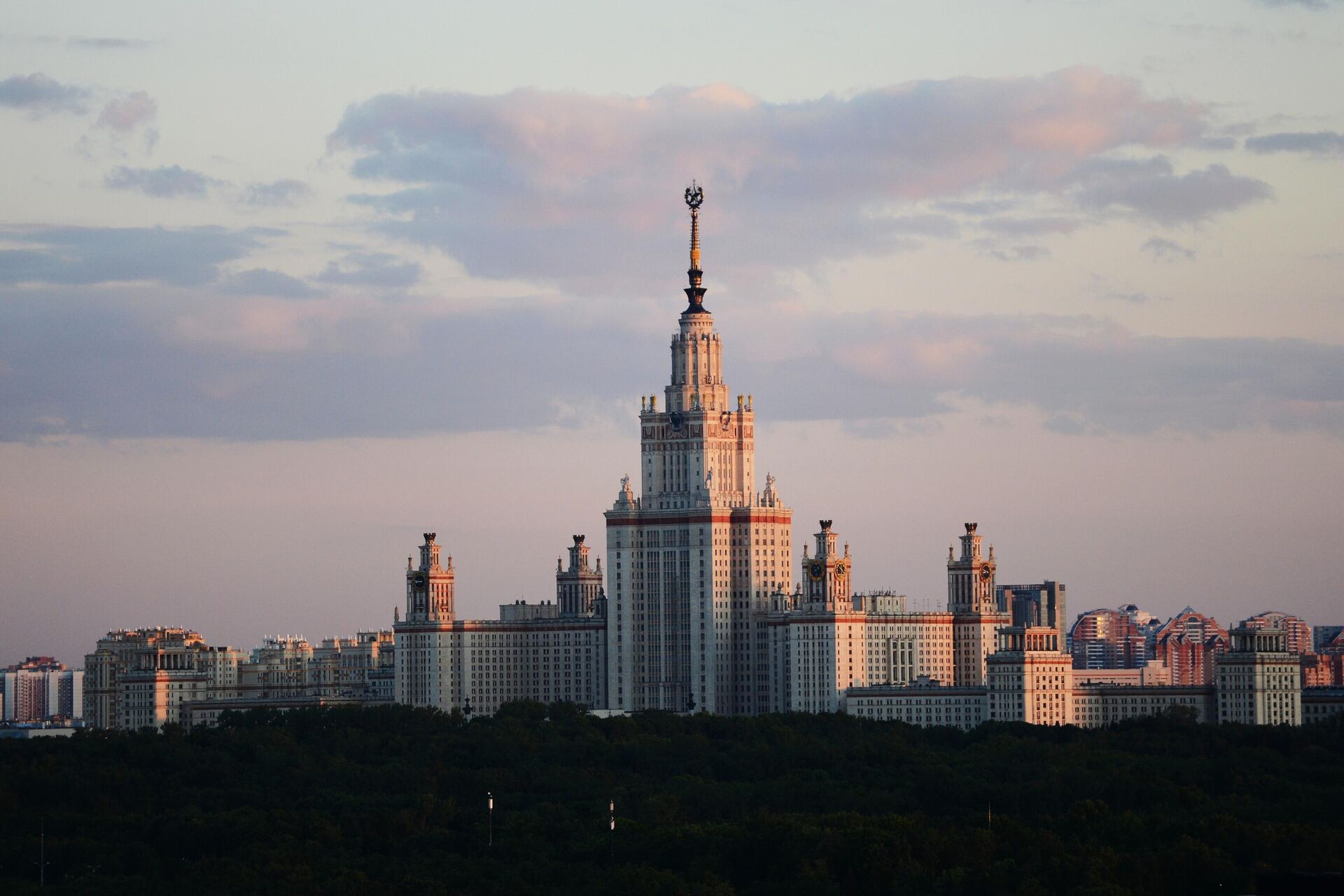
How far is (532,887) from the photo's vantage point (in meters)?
196

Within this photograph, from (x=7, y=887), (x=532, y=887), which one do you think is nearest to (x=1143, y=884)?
(x=532, y=887)

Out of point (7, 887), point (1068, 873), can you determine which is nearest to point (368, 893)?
point (7, 887)

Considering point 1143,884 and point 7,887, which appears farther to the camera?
point 7,887

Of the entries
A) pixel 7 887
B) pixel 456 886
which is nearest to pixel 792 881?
pixel 456 886

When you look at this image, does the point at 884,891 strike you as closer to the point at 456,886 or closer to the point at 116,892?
the point at 456,886

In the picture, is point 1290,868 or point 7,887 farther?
point 7,887

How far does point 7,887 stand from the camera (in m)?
200

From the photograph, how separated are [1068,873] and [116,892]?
5760 centimetres

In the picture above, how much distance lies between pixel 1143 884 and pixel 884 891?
50.5 feet

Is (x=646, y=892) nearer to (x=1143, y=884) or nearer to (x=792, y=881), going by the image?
(x=792, y=881)

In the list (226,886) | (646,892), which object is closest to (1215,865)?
(646,892)

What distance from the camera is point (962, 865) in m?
194

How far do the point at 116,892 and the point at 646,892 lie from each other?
108 feet

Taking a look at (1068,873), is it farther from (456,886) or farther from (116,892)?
(116,892)
